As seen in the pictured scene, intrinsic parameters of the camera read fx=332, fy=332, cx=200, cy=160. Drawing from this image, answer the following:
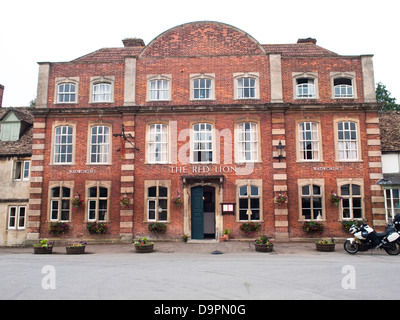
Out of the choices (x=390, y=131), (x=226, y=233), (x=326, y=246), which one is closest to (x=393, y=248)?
(x=326, y=246)

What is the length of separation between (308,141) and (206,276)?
12.1 m

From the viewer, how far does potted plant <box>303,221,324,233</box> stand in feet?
59.2

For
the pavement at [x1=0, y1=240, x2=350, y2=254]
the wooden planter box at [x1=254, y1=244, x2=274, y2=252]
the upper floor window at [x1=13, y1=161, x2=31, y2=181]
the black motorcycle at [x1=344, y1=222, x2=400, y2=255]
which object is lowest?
the pavement at [x1=0, y1=240, x2=350, y2=254]

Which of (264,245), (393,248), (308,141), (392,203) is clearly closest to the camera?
(393,248)

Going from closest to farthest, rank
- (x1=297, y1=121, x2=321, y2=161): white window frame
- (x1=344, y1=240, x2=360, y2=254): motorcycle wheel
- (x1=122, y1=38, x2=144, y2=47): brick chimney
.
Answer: (x1=344, y1=240, x2=360, y2=254): motorcycle wheel, (x1=297, y1=121, x2=321, y2=161): white window frame, (x1=122, y1=38, x2=144, y2=47): brick chimney

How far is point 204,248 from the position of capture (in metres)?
16.5

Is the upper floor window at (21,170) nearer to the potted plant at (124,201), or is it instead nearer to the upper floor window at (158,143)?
the potted plant at (124,201)

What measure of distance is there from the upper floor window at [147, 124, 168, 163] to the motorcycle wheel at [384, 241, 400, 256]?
1188 cm

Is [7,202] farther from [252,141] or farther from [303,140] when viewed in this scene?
[303,140]

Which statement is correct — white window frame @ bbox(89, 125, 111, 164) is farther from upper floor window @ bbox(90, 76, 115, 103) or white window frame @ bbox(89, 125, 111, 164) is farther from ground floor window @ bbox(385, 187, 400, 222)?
ground floor window @ bbox(385, 187, 400, 222)

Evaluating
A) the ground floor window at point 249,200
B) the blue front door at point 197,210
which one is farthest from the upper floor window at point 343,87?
the blue front door at point 197,210

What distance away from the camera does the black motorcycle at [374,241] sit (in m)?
14.4

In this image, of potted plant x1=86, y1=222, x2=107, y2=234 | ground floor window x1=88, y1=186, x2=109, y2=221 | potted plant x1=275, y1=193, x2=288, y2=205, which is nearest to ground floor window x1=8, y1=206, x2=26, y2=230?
ground floor window x1=88, y1=186, x2=109, y2=221

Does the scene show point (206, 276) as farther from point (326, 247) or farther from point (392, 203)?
point (392, 203)
